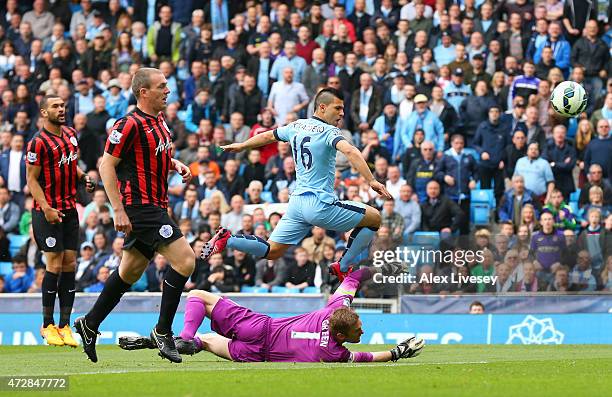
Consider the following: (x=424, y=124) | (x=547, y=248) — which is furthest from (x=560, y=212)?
(x=424, y=124)

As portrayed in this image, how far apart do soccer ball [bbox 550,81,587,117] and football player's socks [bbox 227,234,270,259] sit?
17.9ft

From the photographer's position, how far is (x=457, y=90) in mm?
23312

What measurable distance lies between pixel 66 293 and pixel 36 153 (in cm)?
173

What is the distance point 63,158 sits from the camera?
573 inches

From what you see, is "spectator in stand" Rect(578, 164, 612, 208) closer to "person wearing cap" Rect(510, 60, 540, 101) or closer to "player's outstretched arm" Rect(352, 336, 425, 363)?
"person wearing cap" Rect(510, 60, 540, 101)

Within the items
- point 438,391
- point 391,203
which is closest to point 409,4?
point 391,203

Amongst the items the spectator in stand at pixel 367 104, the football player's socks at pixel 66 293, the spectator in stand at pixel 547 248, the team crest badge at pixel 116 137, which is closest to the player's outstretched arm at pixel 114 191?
the team crest badge at pixel 116 137

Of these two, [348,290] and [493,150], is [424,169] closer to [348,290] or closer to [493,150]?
[493,150]

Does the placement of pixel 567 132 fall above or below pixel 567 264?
above

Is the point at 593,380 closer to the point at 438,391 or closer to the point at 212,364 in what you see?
the point at 438,391

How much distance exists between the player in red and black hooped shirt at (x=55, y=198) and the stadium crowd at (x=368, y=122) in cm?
531

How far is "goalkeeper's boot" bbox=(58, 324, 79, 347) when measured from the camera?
14.5 m

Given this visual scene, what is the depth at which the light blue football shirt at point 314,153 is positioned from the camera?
1300 cm

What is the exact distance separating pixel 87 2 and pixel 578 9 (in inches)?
454
